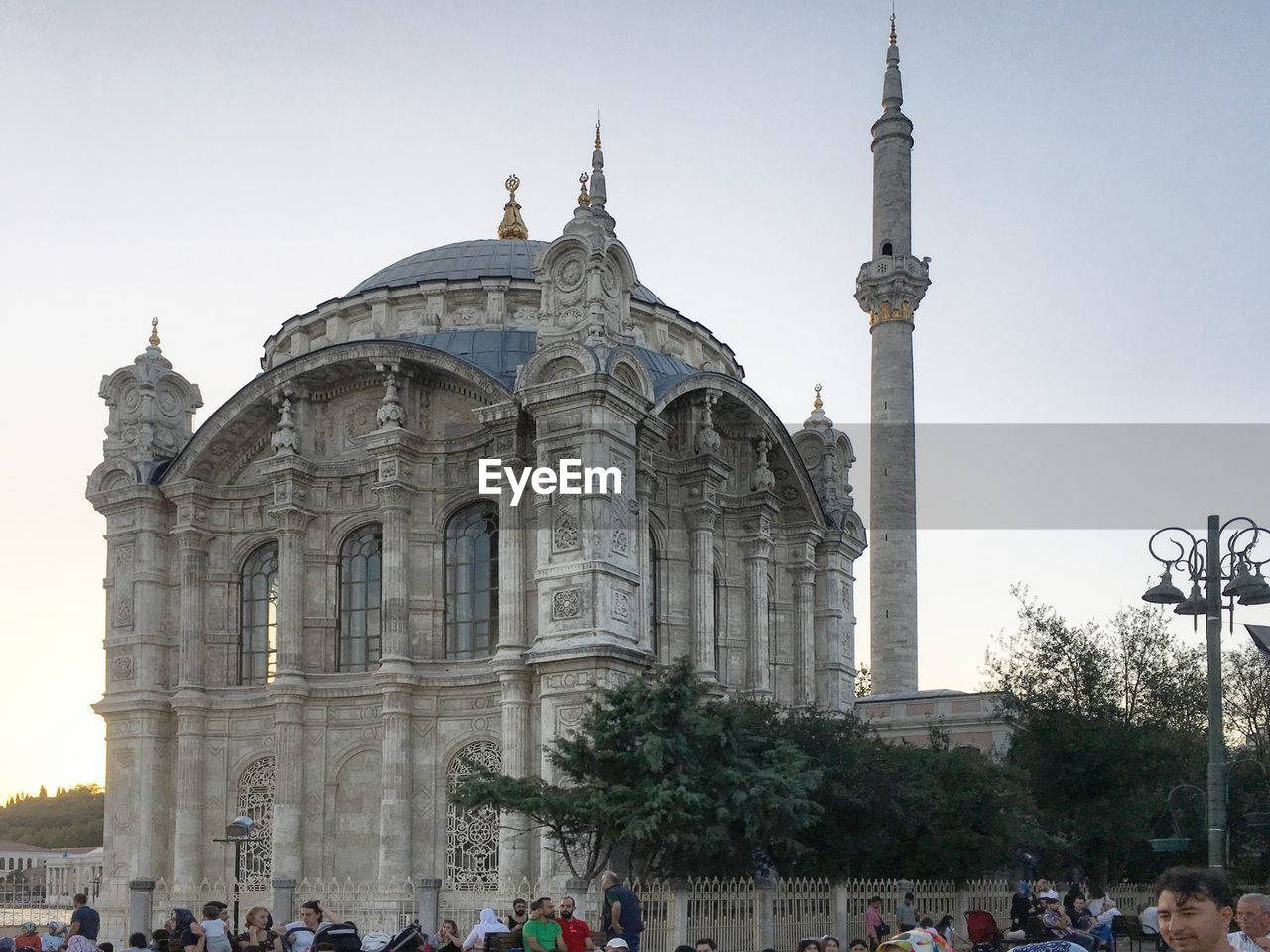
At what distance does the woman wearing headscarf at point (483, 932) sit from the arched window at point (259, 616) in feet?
43.3

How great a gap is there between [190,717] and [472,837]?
6.10 m

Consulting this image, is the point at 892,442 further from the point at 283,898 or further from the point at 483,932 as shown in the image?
the point at 483,932

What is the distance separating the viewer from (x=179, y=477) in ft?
96.6

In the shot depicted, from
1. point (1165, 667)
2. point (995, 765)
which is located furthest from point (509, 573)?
point (1165, 667)

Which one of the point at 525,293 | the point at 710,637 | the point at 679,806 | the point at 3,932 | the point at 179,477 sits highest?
the point at 525,293

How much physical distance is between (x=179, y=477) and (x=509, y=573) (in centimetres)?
733

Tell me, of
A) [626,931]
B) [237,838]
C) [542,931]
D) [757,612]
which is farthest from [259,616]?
[542,931]

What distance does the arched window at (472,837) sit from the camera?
Result: 84.9 ft

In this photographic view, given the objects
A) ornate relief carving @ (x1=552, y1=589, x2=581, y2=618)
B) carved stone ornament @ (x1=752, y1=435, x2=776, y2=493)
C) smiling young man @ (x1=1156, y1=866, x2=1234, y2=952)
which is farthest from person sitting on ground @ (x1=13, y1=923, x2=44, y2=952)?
carved stone ornament @ (x1=752, y1=435, x2=776, y2=493)

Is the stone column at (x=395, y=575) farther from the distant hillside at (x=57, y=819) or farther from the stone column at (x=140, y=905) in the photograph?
the distant hillside at (x=57, y=819)

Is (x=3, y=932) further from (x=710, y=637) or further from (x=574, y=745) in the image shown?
(x=710, y=637)

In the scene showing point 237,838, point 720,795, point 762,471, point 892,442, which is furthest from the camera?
point 892,442

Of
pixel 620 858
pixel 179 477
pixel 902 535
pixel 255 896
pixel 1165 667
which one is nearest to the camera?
pixel 620 858

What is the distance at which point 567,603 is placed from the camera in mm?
24766
